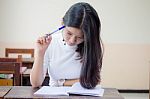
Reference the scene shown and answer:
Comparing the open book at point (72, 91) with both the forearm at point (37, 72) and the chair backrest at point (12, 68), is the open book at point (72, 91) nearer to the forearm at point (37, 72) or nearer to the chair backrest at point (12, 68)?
the forearm at point (37, 72)

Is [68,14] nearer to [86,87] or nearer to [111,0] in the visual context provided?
[86,87]

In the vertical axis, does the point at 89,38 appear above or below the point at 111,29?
below

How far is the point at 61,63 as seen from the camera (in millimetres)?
1583

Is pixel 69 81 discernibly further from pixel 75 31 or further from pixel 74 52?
pixel 75 31

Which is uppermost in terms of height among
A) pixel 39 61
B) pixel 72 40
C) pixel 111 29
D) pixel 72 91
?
pixel 111 29

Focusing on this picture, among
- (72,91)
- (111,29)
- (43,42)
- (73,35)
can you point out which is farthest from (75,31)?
(111,29)

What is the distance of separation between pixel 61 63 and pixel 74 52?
0.09 m

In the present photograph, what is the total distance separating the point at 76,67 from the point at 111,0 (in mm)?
3319

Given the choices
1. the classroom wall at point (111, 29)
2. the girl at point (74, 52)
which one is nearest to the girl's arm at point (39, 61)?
the girl at point (74, 52)

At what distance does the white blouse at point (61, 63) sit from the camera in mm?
1576

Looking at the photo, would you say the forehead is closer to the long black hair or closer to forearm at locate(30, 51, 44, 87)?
the long black hair

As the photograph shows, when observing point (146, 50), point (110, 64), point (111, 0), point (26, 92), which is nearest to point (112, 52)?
point (110, 64)

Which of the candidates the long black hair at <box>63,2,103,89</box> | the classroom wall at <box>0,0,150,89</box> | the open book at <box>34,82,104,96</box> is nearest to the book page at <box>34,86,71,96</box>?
the open book at <box>34,82,104,96</box>

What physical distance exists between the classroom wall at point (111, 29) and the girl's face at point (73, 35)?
10.6 feet
